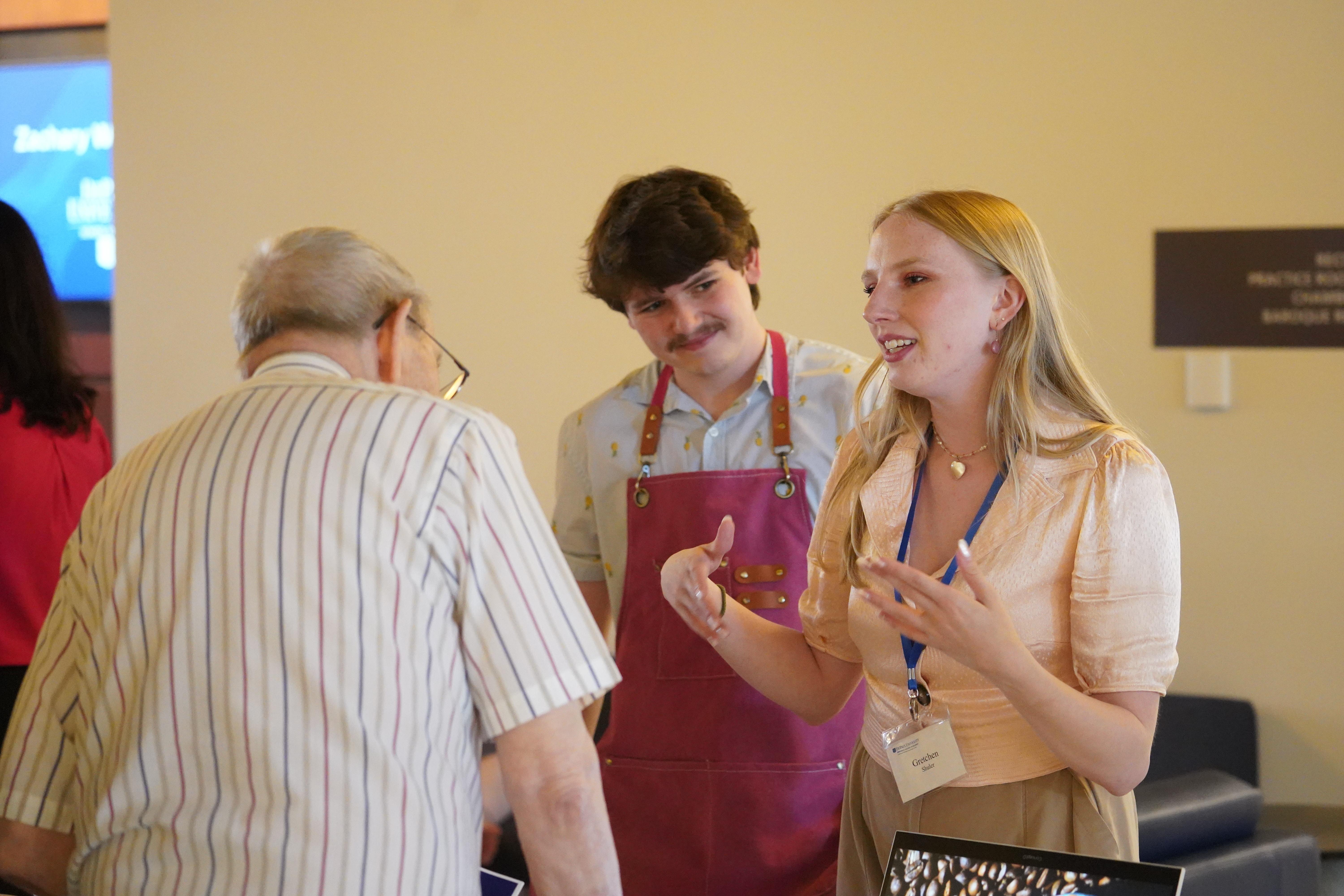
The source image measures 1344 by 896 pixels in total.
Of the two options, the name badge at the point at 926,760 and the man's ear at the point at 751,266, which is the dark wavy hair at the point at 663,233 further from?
the name badge at the point at 926,760

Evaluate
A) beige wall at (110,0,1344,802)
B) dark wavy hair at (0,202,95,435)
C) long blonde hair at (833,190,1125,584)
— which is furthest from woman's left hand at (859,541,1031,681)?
beige wall at (110,0,1344,802)

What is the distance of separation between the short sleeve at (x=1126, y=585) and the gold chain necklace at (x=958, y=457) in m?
0.19

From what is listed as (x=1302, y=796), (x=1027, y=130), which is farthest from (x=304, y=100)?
(x=1302, y=796)

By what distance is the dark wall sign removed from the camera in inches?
129

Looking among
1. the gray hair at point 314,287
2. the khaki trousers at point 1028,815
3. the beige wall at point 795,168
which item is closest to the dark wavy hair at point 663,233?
the gray hair at point 314,287

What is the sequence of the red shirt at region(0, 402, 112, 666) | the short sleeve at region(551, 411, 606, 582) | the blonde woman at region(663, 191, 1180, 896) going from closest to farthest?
the blonde woman at region(663, 191, 1180, 896) < the short sleeve at region(551, 411, 606, 582) < the red shirt at region(0, 402, 112, 666)

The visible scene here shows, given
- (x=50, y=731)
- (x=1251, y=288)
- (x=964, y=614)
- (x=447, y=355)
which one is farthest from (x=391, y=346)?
(x=1251, y=288)

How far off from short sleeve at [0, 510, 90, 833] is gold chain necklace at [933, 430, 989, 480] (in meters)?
1.06

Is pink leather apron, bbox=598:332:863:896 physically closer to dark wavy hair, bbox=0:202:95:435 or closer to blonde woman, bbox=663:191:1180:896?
blonde woman, bbox=663:191:1180:896

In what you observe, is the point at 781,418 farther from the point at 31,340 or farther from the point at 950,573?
the point at 31,340

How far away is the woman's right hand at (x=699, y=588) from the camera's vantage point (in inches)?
62.1

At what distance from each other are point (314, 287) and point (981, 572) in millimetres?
849

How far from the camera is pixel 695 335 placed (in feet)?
6.34

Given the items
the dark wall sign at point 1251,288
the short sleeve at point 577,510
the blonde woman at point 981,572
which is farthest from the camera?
the dark wall sign at point 1251,288
